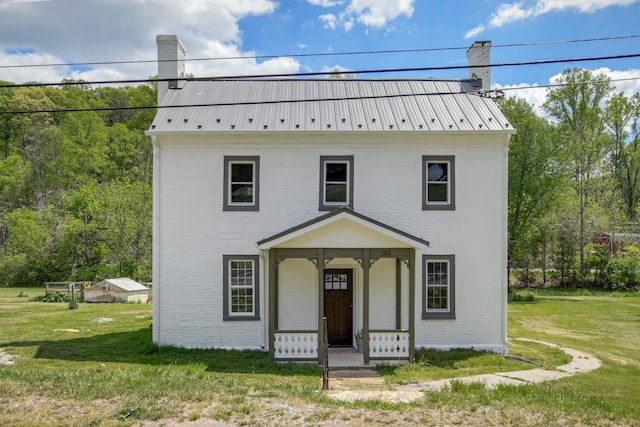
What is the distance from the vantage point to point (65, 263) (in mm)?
34188

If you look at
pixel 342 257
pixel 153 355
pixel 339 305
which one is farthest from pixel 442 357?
pixel 153 355

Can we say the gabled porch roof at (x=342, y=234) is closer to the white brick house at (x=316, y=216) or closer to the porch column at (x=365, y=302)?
the porch column at (x=365, y=302)

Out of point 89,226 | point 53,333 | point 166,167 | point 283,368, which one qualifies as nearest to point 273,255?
point 283,368

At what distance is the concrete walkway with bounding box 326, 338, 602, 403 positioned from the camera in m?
9.23

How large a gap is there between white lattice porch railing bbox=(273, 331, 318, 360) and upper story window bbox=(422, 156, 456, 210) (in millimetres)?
4832

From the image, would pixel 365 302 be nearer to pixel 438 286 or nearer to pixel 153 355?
pixel 438 286

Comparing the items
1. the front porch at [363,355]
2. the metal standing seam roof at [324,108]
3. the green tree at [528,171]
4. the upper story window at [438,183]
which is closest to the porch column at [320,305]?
the front porch at [363,355]

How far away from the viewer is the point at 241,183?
13758mm

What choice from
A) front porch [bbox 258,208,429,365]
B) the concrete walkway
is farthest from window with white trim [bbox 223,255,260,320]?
the concrete walkway

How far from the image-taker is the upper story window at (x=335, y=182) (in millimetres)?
13734

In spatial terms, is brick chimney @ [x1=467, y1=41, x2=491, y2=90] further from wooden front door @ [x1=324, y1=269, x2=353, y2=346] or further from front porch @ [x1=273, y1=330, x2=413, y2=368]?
front porch @ [x1=273, y1=330, x2=413, y2=368]

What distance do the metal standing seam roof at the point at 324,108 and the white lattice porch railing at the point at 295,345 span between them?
553 centimetres

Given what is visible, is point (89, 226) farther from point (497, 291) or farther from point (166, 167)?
point (497, 291)

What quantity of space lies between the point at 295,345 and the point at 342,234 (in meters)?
3.09
